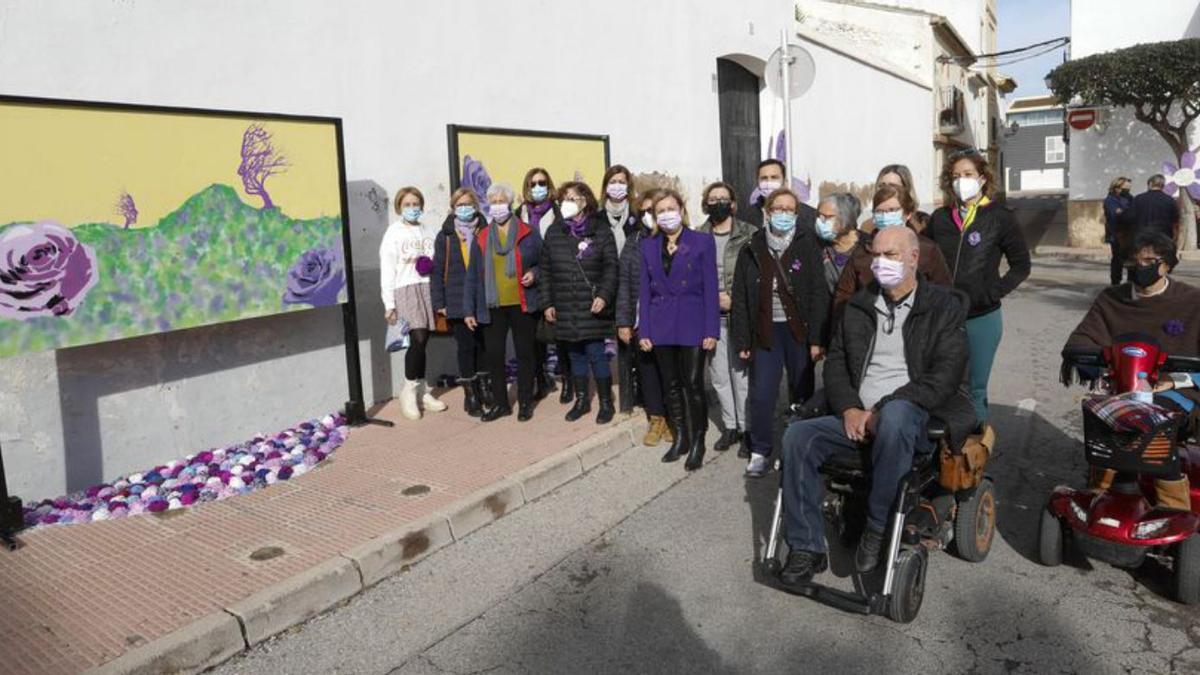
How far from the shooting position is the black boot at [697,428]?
5847 millimetres

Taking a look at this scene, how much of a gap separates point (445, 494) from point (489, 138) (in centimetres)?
387

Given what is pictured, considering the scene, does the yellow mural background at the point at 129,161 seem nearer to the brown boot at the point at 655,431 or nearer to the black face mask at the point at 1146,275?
the brown boot at the point at 655,431

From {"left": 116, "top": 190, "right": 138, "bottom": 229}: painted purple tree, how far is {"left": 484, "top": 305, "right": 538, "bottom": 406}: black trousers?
247 centimetres

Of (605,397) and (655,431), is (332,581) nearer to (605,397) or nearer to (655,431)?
(655,431)

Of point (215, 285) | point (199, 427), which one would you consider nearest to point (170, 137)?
point (215, 285)

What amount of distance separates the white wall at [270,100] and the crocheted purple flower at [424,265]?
33.4 inches

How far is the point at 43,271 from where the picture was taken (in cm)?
465

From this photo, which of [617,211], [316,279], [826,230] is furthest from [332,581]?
[617,211]

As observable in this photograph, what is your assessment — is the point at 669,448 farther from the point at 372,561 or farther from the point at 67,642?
the point at 67,642

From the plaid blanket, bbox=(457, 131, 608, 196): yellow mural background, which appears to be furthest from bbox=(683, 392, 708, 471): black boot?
bbox=(457, 131, 608, 196): yellow mural background

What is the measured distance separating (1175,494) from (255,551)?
14.0 ft

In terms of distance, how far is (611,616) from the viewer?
3820mm

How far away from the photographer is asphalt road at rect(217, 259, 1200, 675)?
11.1 ft

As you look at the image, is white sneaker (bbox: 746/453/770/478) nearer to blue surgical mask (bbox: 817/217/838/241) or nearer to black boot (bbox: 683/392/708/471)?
black boot (bbox: 683/392/708/471)
